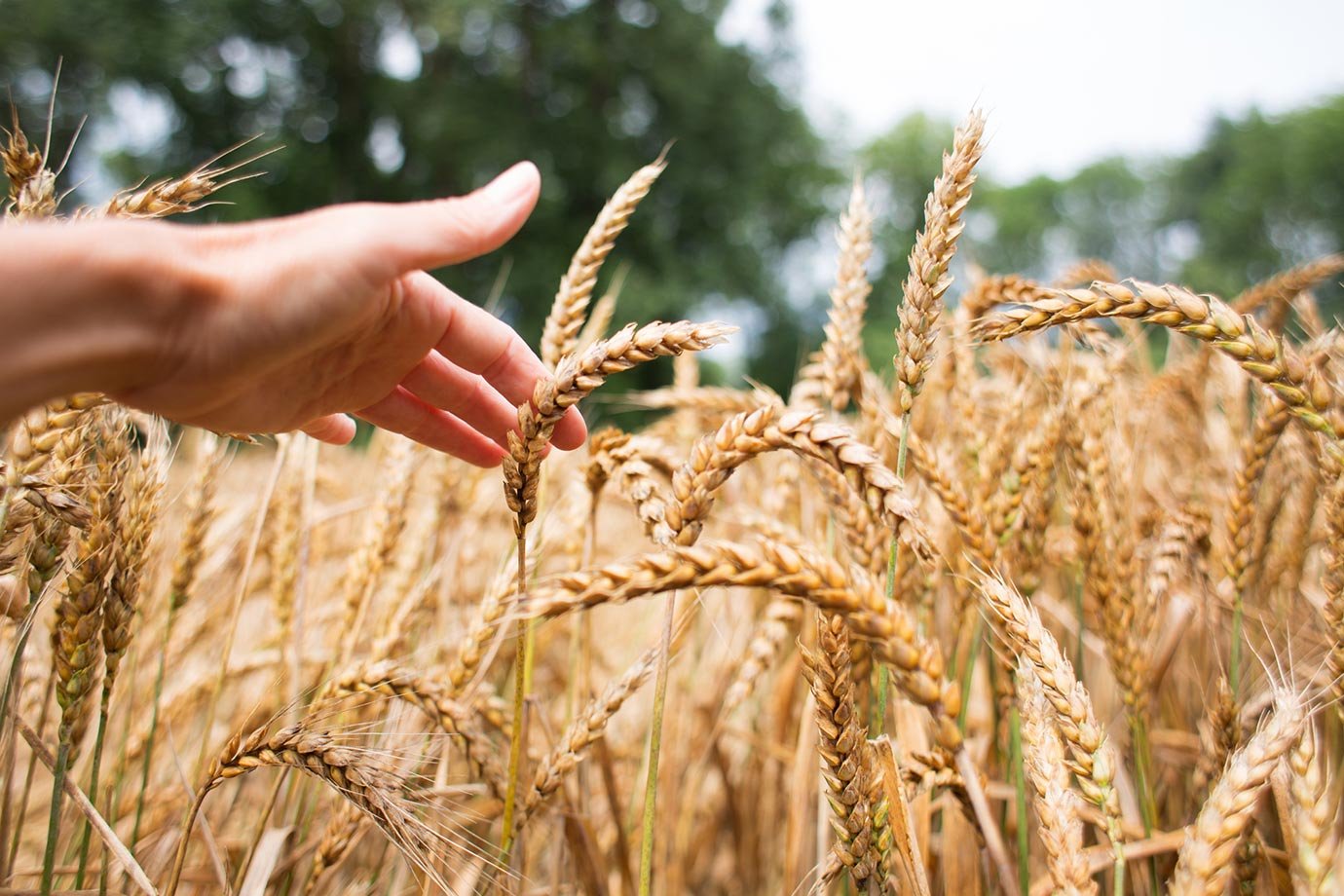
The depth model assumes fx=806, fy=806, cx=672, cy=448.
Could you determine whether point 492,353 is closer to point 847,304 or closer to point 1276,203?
point 847,304

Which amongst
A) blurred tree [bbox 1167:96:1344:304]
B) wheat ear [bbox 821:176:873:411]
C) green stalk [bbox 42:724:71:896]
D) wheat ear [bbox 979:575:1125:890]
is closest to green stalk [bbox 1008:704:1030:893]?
wheat ear [bbox 979:575:1125:890]

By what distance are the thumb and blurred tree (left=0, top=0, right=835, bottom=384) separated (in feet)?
50.0

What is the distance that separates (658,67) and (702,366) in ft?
24.1

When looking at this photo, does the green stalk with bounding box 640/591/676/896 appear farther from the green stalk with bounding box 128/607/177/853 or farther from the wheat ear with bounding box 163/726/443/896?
the green stalk with bounding box 128/607/177/853

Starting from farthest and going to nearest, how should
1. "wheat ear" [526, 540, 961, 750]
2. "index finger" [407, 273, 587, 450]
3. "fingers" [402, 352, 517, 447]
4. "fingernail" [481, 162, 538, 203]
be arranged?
"fingers" [402, 352, 517, 447]
"index finger" [407, 273, 587, 450]
"fingernail" [481, 162, 538, 203]
"wheat ear" [526, 540, 961, 750]

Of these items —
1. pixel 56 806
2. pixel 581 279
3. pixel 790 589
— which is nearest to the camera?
pixel 790 589

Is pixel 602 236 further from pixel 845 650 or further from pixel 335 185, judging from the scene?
pixel 335 185

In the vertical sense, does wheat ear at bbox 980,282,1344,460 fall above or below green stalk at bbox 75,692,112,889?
above

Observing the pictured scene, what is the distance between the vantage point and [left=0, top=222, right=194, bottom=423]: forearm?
0.70 metres

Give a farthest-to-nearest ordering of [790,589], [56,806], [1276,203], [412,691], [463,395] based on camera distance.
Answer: [1276,203], [463,395], [412,691], [56,806], [790,589]

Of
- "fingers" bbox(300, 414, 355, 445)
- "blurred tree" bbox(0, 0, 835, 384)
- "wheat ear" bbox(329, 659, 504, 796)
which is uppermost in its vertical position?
"blurred tree" bbox(0, 0, 835, 384)

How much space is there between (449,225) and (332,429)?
66 cm

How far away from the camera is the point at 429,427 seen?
1340 millimetres

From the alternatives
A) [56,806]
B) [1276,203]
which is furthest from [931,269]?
[1276,203]
